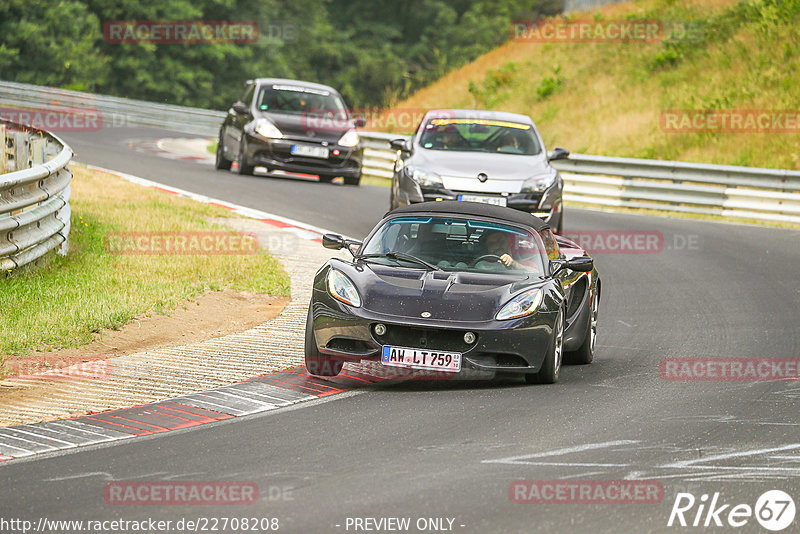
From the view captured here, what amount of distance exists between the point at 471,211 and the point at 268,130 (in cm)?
1311

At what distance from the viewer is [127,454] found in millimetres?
6863

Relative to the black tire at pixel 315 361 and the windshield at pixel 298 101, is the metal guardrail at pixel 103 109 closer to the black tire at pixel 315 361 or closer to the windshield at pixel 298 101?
the windshield at pixel 298 101

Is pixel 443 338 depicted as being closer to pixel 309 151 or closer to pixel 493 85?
pixel 309 151

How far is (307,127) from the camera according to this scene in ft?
75.2

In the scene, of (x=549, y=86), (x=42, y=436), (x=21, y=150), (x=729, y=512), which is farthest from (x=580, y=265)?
(x=549, y=86)

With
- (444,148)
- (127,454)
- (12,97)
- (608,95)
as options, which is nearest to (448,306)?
(127,454)

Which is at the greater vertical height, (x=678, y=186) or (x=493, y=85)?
(x=493, y=85)

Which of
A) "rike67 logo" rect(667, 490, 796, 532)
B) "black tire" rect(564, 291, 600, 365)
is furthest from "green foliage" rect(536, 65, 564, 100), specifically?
"rike67 logo" rect(667, 490, 796, 532)

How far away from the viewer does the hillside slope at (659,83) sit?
28891mm

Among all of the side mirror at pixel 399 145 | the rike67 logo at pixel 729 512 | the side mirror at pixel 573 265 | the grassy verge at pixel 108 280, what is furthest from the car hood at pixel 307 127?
the rike67 logo at pixel 729 512

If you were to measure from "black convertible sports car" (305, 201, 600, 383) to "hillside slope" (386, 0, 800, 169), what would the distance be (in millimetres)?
18155

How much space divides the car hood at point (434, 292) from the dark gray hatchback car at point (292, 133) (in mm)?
13722

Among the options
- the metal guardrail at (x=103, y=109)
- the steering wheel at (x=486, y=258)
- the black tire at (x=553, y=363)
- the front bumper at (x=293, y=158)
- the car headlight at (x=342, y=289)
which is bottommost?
the metal guardrail at (x=103, y=109)

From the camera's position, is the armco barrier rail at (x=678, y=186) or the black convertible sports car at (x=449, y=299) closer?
the black convertible sports car at (x=449, y=299)
